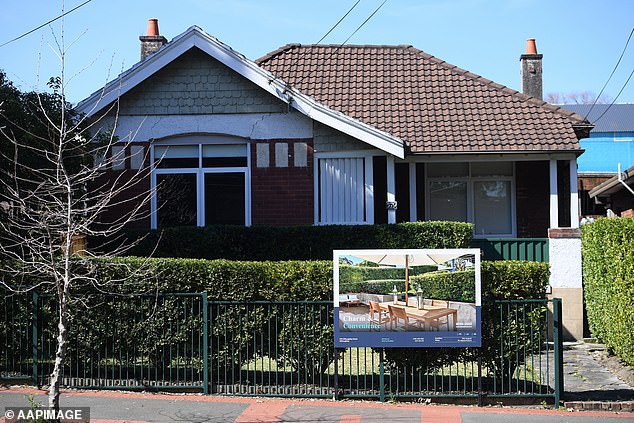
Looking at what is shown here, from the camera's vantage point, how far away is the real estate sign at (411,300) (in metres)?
10.7

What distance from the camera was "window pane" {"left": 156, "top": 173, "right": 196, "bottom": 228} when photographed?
17281 mm

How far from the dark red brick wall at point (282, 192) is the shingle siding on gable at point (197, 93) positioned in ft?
3.03

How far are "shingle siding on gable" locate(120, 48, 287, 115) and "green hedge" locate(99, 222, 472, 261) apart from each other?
2782 mm

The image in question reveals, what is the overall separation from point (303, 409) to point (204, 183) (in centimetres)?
787

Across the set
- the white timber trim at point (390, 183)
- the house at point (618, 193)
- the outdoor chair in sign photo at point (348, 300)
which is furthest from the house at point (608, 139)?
the outdoor chair in sign photo at point (348, 300)

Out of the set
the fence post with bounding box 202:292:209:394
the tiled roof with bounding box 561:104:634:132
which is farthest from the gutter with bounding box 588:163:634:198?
the tiled roof with bounding box 561:104:634:132

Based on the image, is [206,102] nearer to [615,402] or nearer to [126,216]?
[126,216]

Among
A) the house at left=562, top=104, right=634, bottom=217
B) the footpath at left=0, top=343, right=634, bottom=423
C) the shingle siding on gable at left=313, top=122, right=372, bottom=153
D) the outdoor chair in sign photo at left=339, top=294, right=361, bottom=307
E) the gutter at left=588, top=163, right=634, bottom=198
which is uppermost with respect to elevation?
the house at left=562, top=104, right=634, bottom=217

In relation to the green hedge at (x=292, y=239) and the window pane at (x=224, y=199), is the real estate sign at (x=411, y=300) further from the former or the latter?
the window pane at (x=224, y=199)

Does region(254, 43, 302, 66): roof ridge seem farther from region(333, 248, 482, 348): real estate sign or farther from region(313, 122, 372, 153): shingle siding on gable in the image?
region(333, 248, 482, 348): real estate sign

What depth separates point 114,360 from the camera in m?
11.3

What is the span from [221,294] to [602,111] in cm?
4990

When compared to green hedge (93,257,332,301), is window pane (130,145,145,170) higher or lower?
higher

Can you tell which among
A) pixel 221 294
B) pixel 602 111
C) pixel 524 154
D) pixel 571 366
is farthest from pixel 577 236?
pixel 602 111
